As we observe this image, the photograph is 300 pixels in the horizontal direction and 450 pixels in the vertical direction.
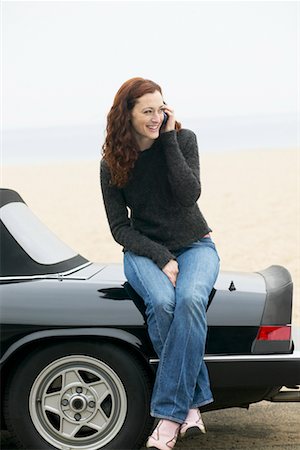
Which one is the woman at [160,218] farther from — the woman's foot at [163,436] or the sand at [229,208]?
the sand at [229,208]

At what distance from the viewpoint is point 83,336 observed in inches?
183

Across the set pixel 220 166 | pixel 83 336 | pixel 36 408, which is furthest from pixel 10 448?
pixel 220 166

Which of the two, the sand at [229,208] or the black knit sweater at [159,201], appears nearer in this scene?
the black knit sweater at [159,201]

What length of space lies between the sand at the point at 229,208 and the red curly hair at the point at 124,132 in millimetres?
5275

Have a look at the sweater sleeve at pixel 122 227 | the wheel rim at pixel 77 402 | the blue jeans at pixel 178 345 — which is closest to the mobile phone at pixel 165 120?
the sweater sleeve at pixel 122 227

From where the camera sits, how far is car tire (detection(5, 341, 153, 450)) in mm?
4672

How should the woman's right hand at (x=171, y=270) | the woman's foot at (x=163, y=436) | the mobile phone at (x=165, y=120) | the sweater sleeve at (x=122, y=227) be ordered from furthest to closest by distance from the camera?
the mobile phone at (x=165, y=120), the sweater sleeve at (x=122, y=227), the woman's right hand at (x=171, y=270), the woman's foot at (x=163, y=436)

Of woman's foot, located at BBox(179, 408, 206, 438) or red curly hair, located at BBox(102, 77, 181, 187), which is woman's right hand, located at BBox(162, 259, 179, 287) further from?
woman's foot, located at BBox(179, 408, 206, 438)

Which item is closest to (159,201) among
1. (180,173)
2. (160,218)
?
(160,218)

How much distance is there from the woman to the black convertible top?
0.43m

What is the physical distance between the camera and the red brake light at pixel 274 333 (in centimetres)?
474

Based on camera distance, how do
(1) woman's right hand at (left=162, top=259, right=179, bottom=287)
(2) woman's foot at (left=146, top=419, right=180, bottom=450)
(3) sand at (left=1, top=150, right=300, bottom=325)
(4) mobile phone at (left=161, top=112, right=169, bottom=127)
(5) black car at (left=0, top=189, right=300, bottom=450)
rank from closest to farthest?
1. (2) woman's foot at (left=146, top=419, right=180, bottom=450)
2. (5) black car at (left=0, top=189, right=300, bottom=450)
3. (1) woman's right hand at (left=162, top=259, right=179, bottom=287)
4. (4) mobile phone at (left=161, top=112, right=169, bottom=127)
5. (3) sand at (left=1, top=150, right=300, bottom=325)

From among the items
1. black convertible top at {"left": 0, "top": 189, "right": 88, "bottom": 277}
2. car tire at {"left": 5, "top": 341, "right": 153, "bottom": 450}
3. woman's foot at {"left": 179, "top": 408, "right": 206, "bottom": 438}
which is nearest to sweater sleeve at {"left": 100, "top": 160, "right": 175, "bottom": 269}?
black convertible top at {"left": 0, "top": 189, "right": 88, "bottom": 277}

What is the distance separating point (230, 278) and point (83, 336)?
3.41 feet
